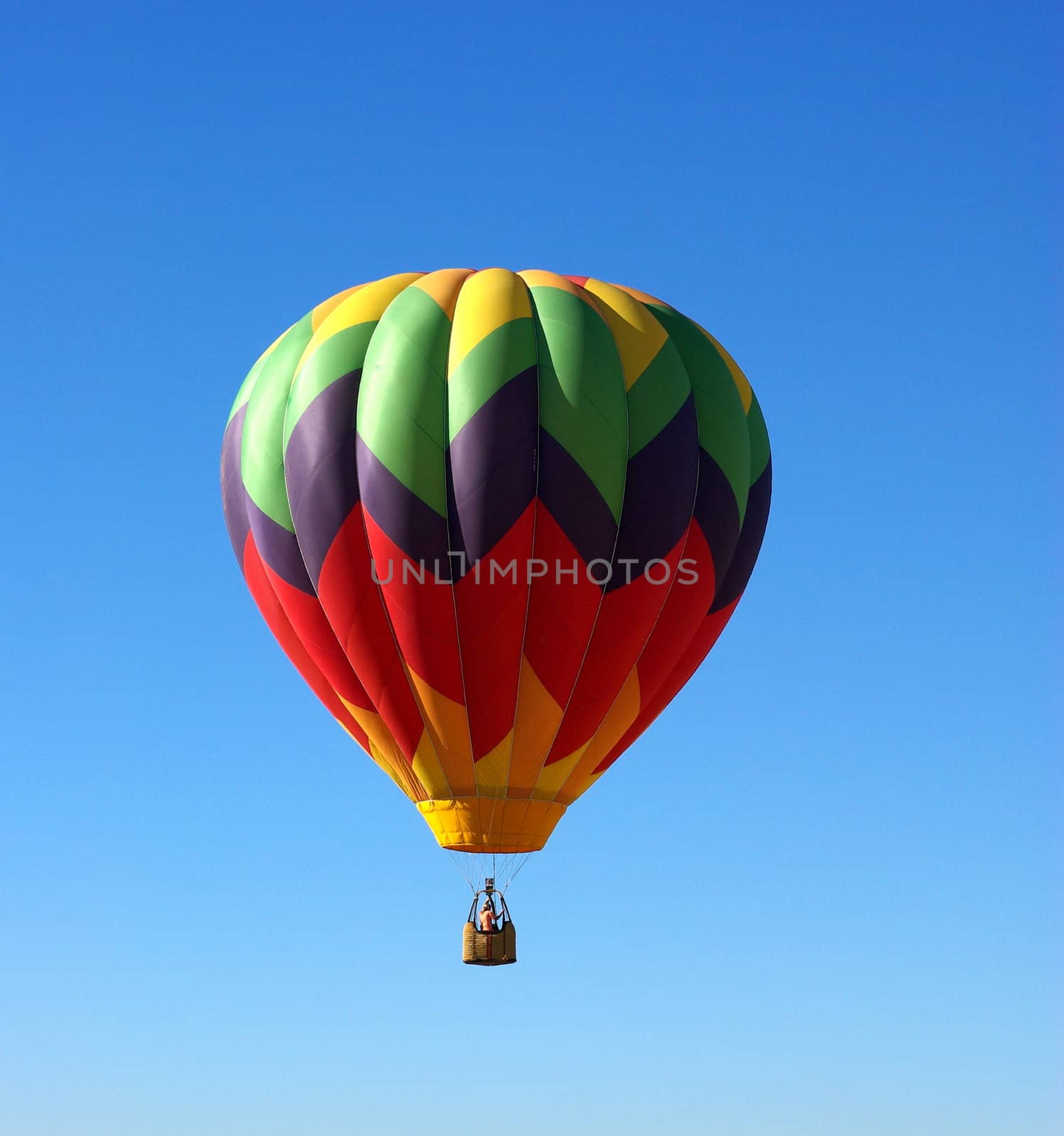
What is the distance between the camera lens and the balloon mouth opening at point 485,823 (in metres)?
24.9

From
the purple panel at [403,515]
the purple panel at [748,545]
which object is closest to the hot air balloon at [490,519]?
the purple panel at [403,515]

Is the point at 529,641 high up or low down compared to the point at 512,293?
down

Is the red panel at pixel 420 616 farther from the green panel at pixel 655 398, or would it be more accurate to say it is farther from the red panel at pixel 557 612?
the green panel at pixel 655 398

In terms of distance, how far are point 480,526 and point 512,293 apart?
2671mm

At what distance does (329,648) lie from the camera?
25.2 meters

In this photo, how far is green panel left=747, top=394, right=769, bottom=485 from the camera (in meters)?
26.6

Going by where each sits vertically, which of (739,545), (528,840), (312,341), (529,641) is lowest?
(528,840)

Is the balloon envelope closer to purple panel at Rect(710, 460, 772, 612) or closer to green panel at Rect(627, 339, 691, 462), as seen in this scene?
green panel at Rect(627, 339, 691, 462)

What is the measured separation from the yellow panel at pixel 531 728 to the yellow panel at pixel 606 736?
58 centimetres

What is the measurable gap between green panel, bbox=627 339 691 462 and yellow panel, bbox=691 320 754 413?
4.74 feet

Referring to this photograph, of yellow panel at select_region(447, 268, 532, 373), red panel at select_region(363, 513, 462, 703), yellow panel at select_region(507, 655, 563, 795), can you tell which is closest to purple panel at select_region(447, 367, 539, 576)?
red panel at select_region(363, 513, 462, 703)

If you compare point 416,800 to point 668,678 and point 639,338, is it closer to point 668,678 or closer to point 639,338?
point 668,678

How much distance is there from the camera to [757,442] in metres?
26.7

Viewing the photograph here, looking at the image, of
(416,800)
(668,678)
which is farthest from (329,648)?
(668,678)
